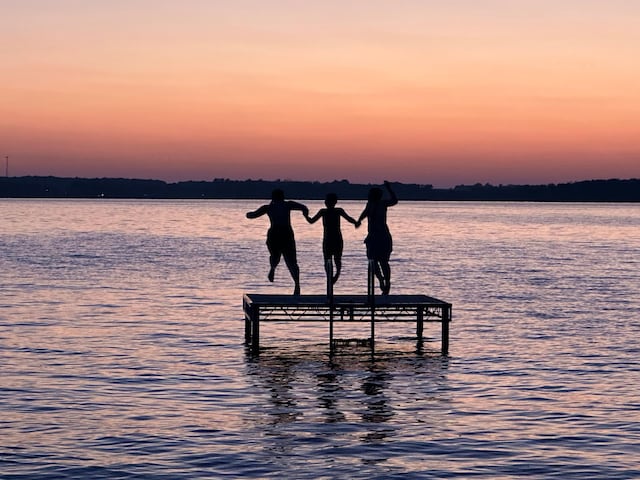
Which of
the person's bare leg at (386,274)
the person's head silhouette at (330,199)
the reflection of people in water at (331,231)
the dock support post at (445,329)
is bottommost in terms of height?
the dock support post at (445,329)

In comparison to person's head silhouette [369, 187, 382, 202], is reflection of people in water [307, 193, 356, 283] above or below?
below

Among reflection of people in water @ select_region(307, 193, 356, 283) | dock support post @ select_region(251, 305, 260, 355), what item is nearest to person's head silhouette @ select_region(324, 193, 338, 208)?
reflection of people in water @ select_region(307, 193, 356, 283)

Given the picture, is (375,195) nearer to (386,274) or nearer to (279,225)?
(386,274)

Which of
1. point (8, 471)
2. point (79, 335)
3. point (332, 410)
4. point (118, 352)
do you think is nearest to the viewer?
point (8, 471)

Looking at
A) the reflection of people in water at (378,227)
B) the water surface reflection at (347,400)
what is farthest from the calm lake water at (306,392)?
the reflection of people in water at (378,227)

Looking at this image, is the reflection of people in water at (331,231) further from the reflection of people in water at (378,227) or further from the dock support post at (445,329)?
the dock support post at (445,329)

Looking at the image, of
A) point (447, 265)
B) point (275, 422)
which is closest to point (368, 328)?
point (275, 422)

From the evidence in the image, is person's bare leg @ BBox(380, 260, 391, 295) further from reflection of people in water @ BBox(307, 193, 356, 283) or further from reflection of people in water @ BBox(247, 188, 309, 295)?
reflection of people in water @ BBox(247, 188, 309, 295)

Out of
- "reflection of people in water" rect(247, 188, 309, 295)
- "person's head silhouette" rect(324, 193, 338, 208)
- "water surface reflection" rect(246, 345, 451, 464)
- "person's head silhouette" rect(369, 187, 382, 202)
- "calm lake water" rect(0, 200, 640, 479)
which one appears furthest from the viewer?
"reflection of people in water" rect(247, 188, 309, 295)

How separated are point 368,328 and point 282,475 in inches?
751

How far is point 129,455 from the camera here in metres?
14.9

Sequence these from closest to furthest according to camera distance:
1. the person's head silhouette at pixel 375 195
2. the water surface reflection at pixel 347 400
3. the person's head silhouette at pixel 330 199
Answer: the water surface reflection at pixel 347 400
the person's head silhouette at pixel 330 199
the person's head silhouette at pixel 375 195

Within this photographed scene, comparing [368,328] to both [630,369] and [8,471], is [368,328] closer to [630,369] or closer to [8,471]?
[630,369]

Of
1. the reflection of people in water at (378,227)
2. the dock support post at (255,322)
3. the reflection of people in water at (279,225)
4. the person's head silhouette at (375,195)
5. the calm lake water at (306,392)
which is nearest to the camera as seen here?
the calm lake water at (306,392)
